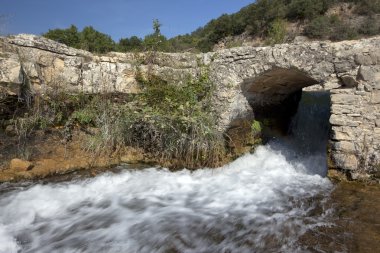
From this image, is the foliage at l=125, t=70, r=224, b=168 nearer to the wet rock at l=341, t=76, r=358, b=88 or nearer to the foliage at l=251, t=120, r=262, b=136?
the foliage at l=251, t=120, r=262, b=136

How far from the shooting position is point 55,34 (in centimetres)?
1323

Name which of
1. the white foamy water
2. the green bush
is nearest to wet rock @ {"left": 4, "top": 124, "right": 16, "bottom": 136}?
the green bush

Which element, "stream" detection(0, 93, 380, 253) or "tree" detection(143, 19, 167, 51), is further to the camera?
"tree" detection(143, 19, 167, 51)

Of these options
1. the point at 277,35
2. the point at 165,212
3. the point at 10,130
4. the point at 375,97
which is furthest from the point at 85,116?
the point at 277,35

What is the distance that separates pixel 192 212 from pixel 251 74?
9.55 ft

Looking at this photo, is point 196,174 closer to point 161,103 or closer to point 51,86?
point 161,103

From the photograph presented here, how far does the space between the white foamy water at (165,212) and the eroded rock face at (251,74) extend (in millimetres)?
970

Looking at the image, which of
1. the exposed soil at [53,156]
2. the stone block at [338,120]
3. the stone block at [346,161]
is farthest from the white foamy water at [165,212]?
the stone block at [338,120]

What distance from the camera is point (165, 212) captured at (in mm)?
3871

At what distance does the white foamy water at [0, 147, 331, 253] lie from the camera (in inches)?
123

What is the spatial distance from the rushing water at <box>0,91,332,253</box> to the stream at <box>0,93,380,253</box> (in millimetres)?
12

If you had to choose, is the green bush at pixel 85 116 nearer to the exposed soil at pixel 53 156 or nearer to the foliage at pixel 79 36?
the exposed soil at pixel 53 156

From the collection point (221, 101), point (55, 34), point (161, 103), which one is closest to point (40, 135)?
point (161, 103)

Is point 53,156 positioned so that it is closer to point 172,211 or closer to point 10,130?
point 10,130
